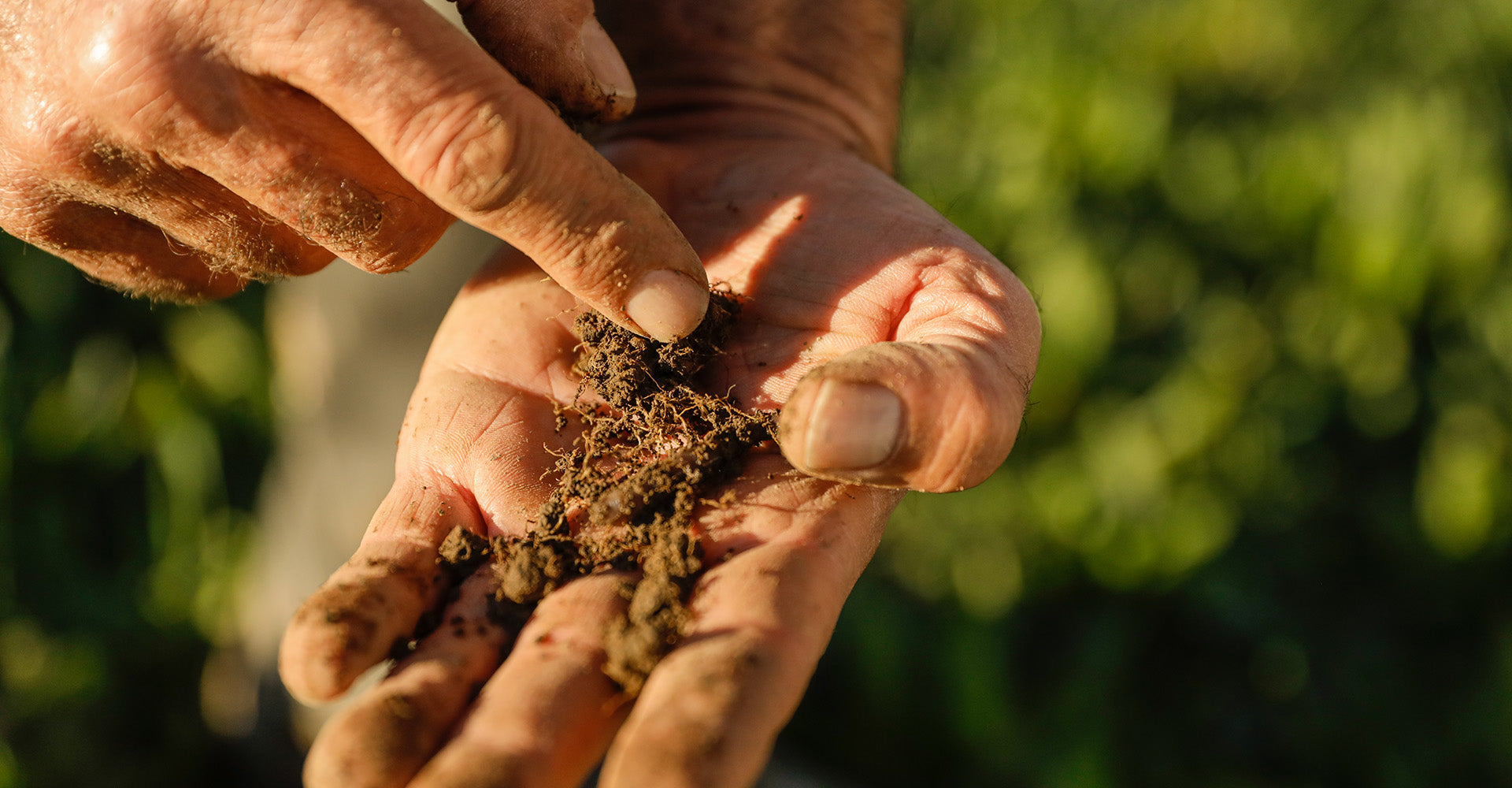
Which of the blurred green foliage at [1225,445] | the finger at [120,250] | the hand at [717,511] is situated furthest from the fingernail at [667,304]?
the blurred green foliage at [1225,445]

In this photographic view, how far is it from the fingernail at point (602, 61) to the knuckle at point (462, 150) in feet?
1.27

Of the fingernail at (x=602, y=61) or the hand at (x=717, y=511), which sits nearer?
the hand at (x=717, y=511)

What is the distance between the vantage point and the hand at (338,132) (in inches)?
55.7

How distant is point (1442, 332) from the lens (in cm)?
386

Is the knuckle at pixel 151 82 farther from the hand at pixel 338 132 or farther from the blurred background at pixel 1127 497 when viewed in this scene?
the blurred background at pixel 1127 497

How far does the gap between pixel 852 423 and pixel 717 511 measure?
376mm

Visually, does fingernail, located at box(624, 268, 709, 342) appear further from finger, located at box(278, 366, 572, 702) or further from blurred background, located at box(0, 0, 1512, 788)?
blurred background, located at box(0, 0, 1512, 788)

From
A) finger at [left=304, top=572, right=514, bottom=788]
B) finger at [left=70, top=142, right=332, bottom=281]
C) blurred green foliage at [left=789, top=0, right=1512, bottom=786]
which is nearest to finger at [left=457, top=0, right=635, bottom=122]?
finger at [left=70, top=142, right=332, bottom=281]

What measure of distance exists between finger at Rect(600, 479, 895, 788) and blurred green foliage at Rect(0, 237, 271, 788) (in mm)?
2841

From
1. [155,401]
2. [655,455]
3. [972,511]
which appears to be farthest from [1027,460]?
[155,401]

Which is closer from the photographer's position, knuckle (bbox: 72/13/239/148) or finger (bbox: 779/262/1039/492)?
finger (bbox: 779/262/1039/492)

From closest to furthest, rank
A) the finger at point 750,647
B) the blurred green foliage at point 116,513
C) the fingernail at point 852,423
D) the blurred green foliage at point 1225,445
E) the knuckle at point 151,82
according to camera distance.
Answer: the finger at point 750,647 < the fingernail at point 852,423 < the knuckle at point 151,82 < the blurred green foliage at point 1225,445 < the blurred green foliage at point 116,513

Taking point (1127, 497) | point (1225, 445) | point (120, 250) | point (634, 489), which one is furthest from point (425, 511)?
point (1225, 445)

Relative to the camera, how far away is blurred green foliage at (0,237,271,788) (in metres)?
3.19
